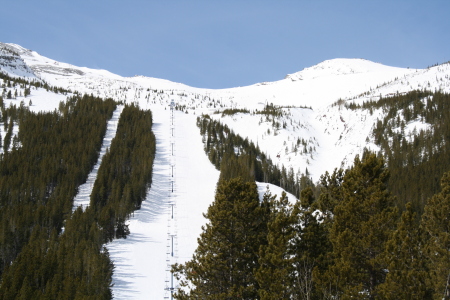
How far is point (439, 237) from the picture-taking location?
53.8 ft

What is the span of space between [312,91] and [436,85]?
8412 cm

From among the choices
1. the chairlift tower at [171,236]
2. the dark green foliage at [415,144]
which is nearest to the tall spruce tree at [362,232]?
the chairlift tower at [171,236]

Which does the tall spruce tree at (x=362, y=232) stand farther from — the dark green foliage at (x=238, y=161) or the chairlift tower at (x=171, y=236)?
the dark green foliage at (x=238, y=161)

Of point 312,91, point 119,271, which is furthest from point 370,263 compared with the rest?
point 312,91

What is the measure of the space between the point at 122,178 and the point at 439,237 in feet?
148

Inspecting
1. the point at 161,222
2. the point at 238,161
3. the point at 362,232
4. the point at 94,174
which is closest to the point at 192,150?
the point at 238,161

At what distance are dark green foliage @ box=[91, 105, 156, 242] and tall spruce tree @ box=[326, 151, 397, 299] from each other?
97.2ft

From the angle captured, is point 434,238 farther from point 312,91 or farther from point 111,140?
point 312,91

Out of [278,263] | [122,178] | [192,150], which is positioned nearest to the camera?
[278,263]

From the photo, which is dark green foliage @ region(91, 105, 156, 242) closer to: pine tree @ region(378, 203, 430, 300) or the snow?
the snow

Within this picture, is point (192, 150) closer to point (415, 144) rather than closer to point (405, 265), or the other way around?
point (415, 144)

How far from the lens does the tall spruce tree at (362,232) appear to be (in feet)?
47.9

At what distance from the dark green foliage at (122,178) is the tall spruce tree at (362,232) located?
2964 centimetres

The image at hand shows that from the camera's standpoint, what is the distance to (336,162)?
95.8 m
